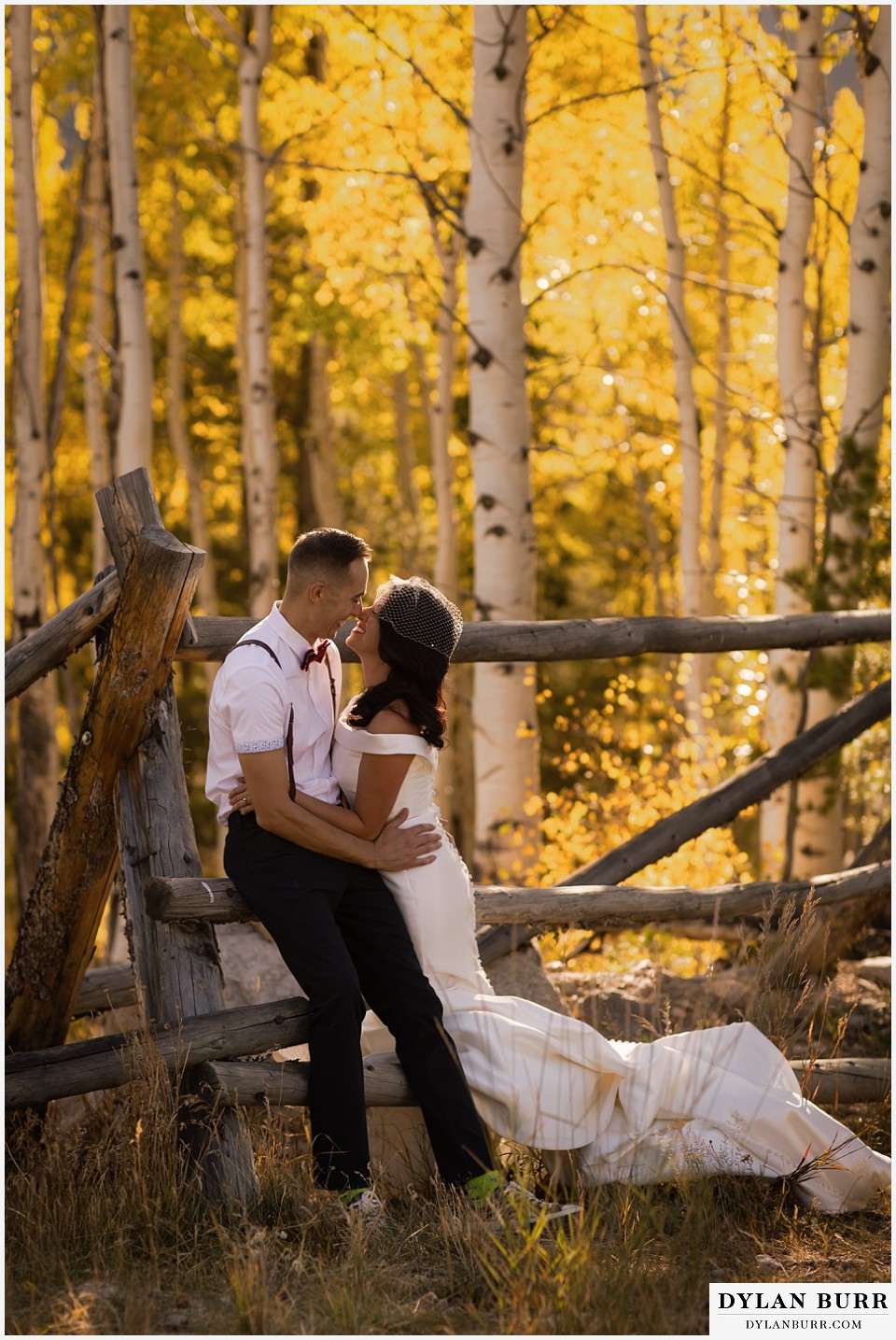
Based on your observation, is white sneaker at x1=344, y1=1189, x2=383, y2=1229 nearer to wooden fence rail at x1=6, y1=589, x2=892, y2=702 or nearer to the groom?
the groom

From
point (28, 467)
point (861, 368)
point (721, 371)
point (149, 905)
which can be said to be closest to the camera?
point (149, 905)

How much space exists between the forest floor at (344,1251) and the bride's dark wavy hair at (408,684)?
1086 mm

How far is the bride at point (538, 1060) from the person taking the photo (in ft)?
10.6

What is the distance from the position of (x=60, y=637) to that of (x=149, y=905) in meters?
0.76

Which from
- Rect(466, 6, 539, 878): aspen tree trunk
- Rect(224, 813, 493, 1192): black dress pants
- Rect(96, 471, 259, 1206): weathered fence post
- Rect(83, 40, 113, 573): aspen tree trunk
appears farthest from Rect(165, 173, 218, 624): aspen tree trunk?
Rect(224, 813, 493, 1192): black dress pants

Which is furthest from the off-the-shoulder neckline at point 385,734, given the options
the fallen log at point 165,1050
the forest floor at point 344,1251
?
the forest floor at point 344,1251

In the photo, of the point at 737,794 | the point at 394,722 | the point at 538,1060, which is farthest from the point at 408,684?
the point at 737,794

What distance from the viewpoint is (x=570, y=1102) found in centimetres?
326

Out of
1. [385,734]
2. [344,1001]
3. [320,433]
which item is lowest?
[344,1001]

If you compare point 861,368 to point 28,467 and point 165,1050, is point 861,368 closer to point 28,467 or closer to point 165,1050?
point 28,467

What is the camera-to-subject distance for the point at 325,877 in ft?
10.5

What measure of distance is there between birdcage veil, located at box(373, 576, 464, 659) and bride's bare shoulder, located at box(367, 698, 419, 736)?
0.60ft

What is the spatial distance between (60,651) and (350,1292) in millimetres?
1768

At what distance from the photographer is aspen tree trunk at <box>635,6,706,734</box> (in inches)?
360
